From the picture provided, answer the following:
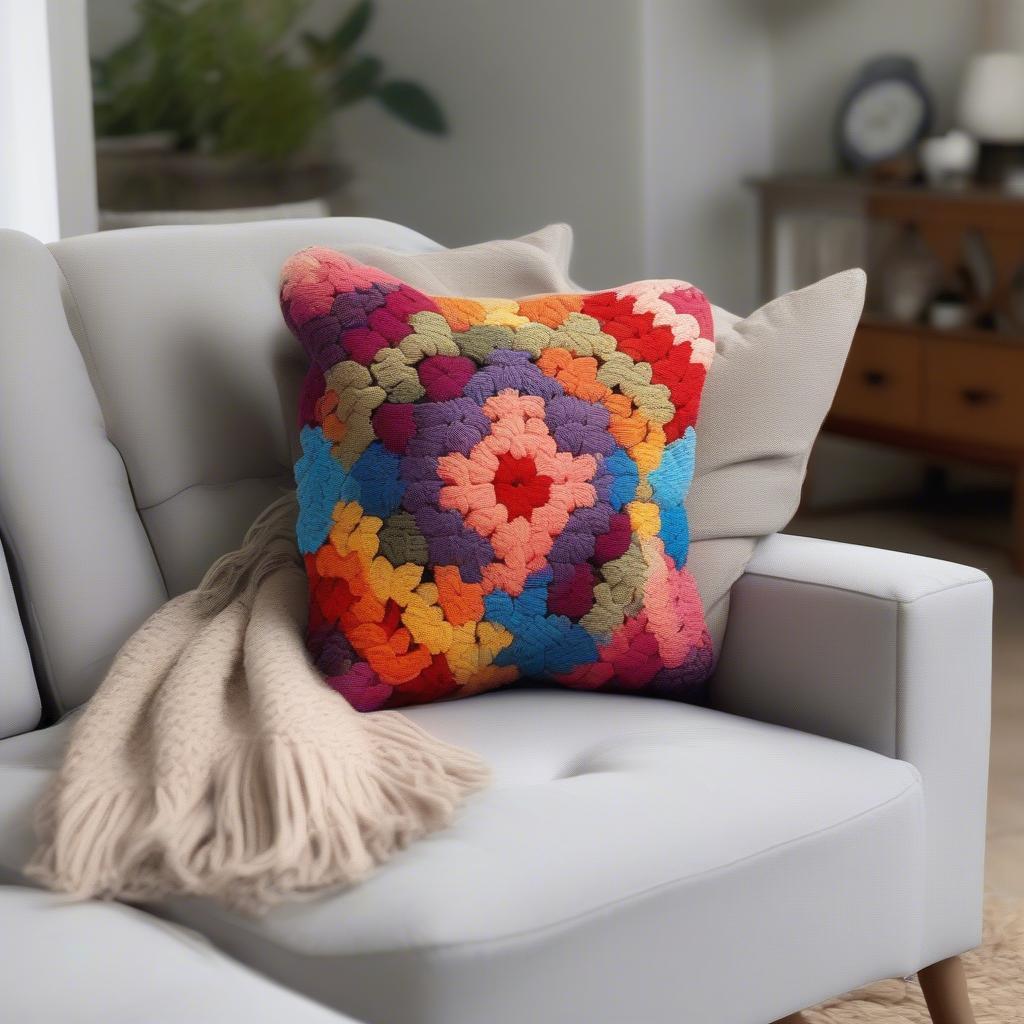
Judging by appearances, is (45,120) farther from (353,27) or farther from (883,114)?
(883,114)

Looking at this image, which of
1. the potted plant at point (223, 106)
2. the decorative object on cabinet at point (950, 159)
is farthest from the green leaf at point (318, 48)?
the decorative object on cabinet at point (950, 159)

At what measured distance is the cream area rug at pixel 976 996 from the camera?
59.1 inches

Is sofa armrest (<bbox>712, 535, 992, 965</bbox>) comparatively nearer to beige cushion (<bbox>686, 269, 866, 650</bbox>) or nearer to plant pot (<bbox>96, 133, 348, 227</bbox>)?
beige cushion (<bbox>686, 269, 866, 650</bbox>)

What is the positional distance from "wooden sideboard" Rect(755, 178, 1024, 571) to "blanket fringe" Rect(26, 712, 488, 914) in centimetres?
253

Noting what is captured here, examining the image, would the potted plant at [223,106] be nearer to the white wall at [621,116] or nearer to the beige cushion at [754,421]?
the white wall at [621,116]

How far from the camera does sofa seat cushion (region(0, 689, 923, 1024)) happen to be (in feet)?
3.19

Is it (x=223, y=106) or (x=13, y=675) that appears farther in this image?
(x=223, y=106)

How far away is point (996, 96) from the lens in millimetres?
3639

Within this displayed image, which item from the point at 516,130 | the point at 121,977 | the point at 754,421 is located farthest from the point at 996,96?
the point at 121,977

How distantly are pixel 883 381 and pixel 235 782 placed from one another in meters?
2.87

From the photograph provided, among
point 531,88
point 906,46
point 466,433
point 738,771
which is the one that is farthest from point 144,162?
point 738,771

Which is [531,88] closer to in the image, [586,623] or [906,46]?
[906,46]

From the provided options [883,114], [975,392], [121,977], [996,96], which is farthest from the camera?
[883,114]

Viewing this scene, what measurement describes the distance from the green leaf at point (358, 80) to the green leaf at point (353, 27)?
0.17ft
